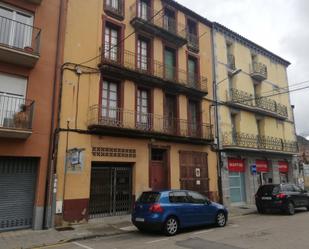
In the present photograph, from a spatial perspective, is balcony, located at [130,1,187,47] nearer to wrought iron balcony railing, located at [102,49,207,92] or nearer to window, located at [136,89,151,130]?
wrought iron balcony railing, located at [102,49,207,92]

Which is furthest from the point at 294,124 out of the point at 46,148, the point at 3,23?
the point at 3,23

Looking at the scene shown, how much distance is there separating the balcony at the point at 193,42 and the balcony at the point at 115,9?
17.2 ft

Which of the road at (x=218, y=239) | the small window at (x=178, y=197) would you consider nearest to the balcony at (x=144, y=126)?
the small window at (x=178, y=197)

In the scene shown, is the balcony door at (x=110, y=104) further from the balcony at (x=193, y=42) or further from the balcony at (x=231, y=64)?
the balcony at (x=231, y=64)

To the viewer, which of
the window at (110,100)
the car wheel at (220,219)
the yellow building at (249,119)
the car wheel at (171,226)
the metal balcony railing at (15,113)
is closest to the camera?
the car wheel at (171,226)

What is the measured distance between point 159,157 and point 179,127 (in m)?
2.13

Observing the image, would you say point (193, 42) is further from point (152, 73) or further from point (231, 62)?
point (152, 73)

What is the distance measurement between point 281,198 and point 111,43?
12.0 m

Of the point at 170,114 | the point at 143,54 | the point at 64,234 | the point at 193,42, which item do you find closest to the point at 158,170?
the point at 170,114

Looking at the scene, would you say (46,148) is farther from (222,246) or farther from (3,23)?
(222,246)

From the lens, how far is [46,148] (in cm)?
1184

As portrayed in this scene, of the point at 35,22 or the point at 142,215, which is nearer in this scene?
the point at 142,215

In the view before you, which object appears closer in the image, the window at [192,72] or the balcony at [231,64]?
the window at [192,72]

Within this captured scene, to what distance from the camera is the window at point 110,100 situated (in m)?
14.0
